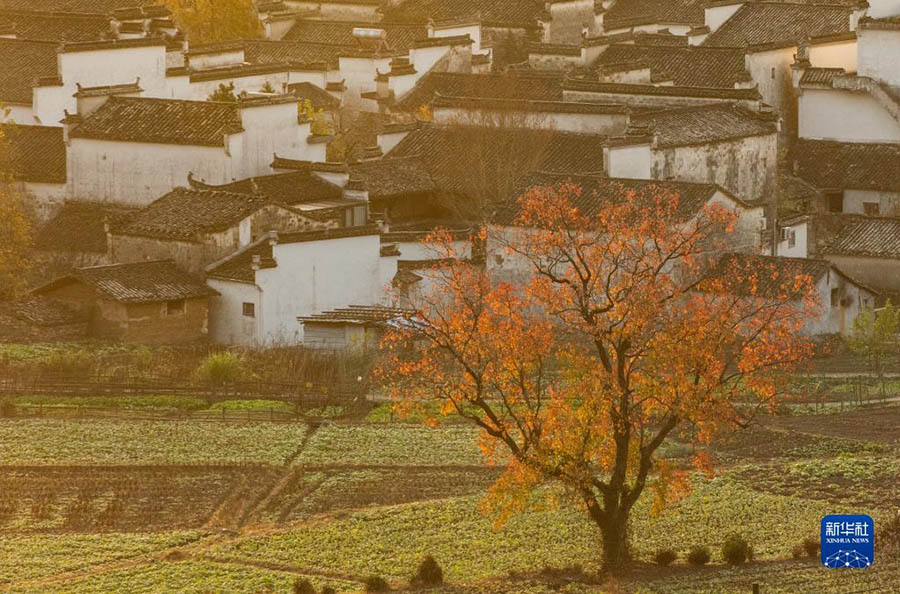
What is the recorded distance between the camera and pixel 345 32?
69625 millimetres

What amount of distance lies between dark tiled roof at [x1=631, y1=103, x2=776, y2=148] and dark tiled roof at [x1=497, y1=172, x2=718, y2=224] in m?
3.58

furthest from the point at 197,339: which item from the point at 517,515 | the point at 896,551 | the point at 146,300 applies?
the point at 896,551

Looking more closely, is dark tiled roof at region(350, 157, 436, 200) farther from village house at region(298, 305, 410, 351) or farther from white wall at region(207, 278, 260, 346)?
village house at region(298, 305, 410, 351)

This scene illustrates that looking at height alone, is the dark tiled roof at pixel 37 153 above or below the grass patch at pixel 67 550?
above

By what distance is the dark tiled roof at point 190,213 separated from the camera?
47875 millimetres

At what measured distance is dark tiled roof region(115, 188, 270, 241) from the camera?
4788 centimetres

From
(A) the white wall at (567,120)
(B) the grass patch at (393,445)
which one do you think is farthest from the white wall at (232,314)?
(A) the white wall at (567,120)

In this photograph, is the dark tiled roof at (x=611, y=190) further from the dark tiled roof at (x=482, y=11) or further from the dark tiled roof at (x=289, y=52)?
the dark tiled roof at (x=482, y=11)

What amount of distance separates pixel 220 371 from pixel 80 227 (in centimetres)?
1052

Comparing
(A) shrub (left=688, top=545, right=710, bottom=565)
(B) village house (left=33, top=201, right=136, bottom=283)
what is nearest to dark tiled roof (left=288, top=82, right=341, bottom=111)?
(B) village house (left=33, top=201, right=136, bottom=283)

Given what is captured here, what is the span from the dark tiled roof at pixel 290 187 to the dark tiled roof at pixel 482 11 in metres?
17.2

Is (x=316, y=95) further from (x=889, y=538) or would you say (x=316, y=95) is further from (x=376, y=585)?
(x=376, y=585)

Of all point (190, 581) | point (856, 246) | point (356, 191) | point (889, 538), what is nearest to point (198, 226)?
point (356, 191)

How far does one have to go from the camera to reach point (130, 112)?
53.9 metres
